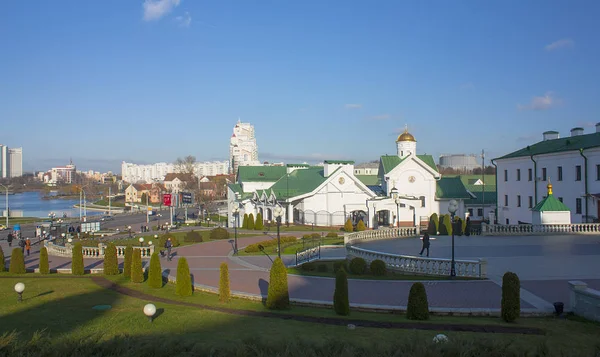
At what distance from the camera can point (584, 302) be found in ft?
40.5

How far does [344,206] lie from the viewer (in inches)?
1928

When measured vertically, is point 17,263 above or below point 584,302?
below

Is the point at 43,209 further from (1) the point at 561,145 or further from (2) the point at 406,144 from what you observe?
(1) the point at 561,145

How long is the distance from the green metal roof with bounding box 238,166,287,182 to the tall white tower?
14.8m

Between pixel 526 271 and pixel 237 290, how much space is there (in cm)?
1079

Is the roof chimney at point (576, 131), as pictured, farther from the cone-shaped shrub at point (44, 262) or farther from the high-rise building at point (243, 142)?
the high-rise building at point (243, 142)

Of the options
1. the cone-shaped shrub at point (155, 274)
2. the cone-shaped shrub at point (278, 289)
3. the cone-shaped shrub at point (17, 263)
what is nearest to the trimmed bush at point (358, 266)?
the cone-shaped shrub at point (278, 289)

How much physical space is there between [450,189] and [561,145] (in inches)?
484

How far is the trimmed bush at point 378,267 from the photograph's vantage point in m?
18.7

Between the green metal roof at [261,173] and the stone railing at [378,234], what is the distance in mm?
28781

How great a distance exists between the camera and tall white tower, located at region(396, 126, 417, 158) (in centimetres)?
5322

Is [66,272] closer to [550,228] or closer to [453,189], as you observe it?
[550,228]

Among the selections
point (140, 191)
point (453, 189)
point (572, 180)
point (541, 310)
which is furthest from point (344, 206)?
point (140, 191)

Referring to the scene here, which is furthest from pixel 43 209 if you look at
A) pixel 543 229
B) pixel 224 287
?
pixel 224 287
